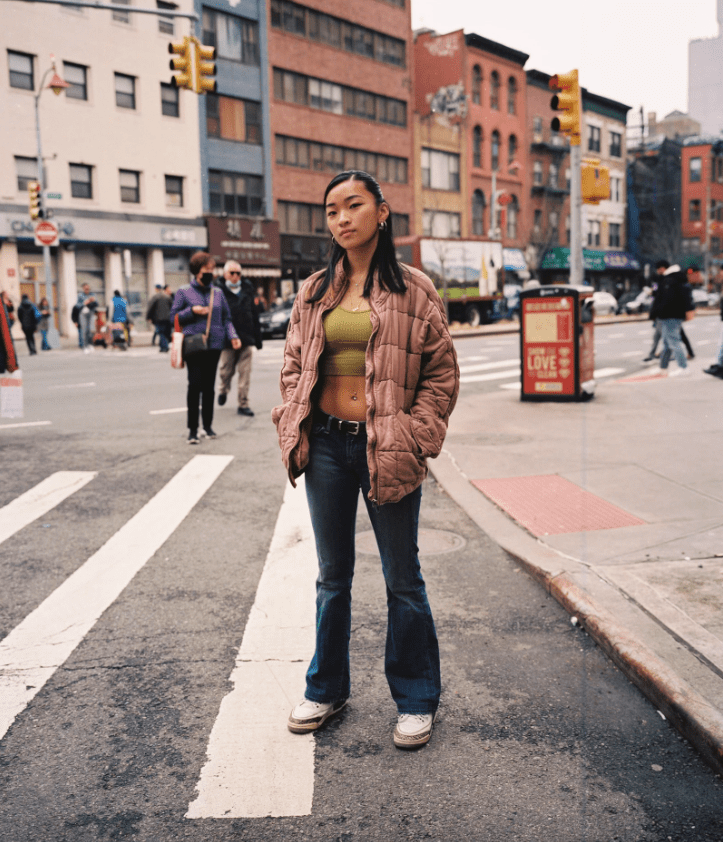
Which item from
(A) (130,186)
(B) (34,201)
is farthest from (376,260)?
(A) (130,186)

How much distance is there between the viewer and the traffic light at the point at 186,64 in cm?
1525

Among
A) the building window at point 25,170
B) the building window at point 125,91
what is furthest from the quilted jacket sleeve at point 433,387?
the building window at point 125,91

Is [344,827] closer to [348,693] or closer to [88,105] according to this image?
[348,693]

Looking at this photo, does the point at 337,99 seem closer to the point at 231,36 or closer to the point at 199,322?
the point at 231,36

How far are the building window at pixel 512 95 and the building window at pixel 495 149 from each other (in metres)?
1.84

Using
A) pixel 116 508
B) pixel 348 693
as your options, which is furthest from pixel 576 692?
pixel 116 508

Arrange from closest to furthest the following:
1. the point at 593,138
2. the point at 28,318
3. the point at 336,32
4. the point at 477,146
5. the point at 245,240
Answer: the point at 28,318, the point at 245,240, the point at 336,32, the point at 477,146, the point at 593,138

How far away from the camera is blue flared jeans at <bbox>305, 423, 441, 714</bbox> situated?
3.14 meters

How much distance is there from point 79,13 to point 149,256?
9.56 m

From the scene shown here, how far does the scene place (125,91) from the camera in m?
35.5

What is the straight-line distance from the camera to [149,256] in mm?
36688

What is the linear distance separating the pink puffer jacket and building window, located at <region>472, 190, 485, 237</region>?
4844 cm

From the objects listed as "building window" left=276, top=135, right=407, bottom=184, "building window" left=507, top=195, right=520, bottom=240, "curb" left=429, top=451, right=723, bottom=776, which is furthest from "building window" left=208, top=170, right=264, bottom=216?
"curb" left=429, top=451, right=723, bottom=776

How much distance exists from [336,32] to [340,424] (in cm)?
4378
